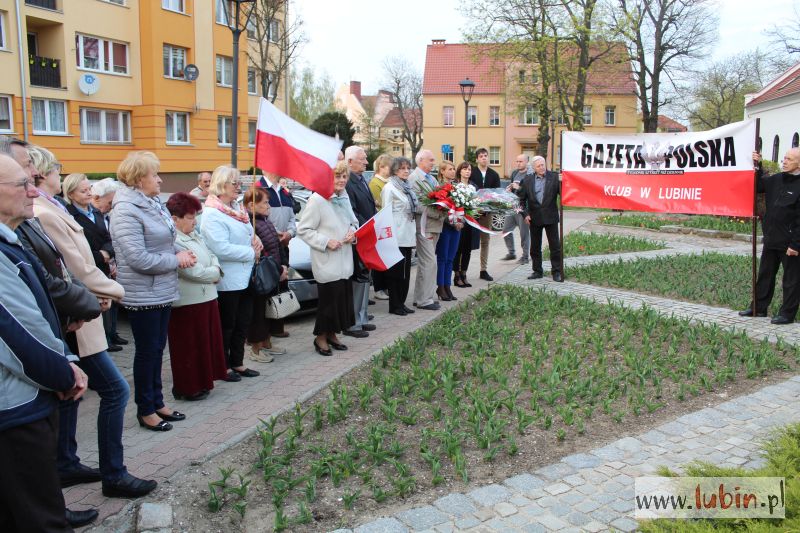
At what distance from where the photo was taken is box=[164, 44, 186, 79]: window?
32.3m

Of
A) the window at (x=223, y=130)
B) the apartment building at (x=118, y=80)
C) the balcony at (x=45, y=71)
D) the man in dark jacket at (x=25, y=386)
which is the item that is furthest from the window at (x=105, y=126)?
the man in dark jacket at (x=25, y=386)

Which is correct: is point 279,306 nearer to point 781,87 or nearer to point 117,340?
point 117,340

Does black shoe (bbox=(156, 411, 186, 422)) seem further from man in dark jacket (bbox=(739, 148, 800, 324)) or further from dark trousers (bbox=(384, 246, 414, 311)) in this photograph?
man in dark jacket (bbox=(739, 148, 800, 324))

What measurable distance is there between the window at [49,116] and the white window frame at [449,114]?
4489cm

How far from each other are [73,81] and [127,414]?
27208 mm

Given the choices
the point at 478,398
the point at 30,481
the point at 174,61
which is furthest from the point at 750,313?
the point at 174,61

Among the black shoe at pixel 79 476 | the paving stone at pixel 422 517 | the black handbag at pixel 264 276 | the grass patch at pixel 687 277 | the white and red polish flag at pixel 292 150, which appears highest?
the white and red polish flag at pixel 292 150

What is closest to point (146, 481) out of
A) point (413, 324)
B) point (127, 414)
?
point (127, 414)

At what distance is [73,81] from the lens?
2867cm

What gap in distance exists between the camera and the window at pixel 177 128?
3291 cm

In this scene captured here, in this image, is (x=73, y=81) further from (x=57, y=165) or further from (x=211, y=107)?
(x=57, y=165)

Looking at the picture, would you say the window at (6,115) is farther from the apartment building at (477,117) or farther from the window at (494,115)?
the window at (494,115)

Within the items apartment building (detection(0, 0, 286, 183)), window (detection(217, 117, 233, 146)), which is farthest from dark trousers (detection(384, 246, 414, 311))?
window (detection(217, 117, 233, 146))

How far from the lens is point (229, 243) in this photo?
6262 mm
